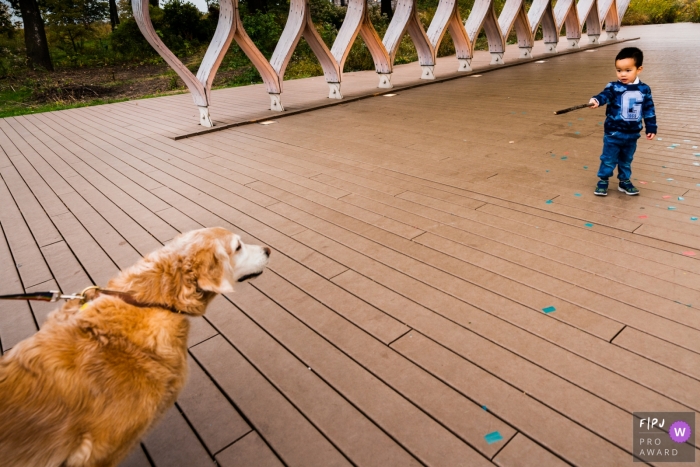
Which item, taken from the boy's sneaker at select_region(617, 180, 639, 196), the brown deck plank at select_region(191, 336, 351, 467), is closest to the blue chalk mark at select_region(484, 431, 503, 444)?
the brown deck plank at select_region(191, 336, 351, 467)

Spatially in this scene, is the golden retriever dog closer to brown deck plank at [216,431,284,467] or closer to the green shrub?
brown deck plank at [216,431,284,467]

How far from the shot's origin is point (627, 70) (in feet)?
10.9

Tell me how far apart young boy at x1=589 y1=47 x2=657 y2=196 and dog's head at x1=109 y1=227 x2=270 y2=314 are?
124 inches

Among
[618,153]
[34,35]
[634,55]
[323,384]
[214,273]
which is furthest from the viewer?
[34,35]

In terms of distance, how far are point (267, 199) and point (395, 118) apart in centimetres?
355

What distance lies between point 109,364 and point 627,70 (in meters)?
3.83

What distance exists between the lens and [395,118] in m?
7.09

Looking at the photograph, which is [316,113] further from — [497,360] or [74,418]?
[74,418]

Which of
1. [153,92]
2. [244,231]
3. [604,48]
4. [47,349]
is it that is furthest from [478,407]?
[604,48]

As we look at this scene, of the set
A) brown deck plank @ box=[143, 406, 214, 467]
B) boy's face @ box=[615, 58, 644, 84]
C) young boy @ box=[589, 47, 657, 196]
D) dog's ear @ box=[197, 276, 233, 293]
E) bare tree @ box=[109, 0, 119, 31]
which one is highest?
bare tree @ box=[109, 0, 119, 31]

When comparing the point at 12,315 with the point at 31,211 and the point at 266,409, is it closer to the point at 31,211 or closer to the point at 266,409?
the point at 266,409

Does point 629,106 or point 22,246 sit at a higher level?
point 629,106

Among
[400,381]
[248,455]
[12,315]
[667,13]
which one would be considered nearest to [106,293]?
[248,455]

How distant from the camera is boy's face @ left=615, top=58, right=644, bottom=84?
10.8 feet
